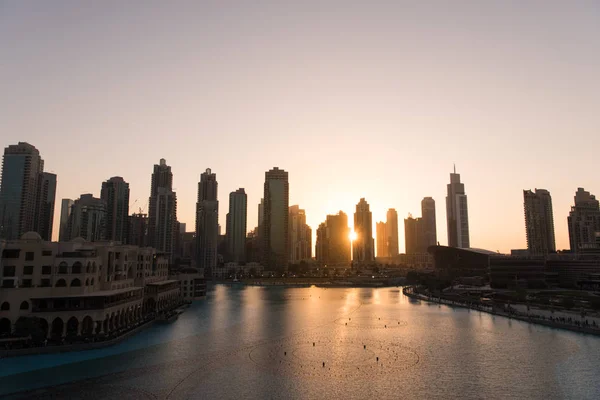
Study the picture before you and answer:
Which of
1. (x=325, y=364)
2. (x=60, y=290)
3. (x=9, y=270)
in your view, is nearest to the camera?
(x=325, y=364)

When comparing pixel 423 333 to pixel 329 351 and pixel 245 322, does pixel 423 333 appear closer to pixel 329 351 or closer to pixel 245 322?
pixel 329 351

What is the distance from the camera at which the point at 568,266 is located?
18638 cm

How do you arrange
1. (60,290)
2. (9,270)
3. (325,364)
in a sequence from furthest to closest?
(60,290) < (9,270) < (325,364)

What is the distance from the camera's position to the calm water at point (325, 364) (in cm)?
4481

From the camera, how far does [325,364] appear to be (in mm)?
56312

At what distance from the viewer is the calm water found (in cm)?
4481

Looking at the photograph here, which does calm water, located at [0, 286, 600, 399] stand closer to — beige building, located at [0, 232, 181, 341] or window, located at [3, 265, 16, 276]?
beige building, located at [0, 232, 181, 341]

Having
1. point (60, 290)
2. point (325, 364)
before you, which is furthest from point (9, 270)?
point (325, 364)

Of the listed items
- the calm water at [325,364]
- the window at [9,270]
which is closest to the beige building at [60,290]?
the window at [9,270]

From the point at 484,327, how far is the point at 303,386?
2032 inches

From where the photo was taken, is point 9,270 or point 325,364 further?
point 9,270

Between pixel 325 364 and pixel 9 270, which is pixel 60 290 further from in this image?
pixel 325 364

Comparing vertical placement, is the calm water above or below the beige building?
below

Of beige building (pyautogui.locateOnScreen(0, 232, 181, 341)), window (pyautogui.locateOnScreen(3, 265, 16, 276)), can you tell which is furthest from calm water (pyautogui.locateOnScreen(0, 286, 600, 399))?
window (pyautogui.locateOnScreen(3, 265, 16, 276))
